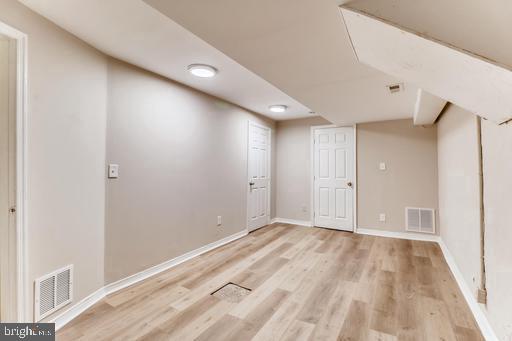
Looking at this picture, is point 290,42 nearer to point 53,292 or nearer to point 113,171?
point 113,171

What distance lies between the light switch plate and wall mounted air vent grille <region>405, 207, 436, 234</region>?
4.38 meters

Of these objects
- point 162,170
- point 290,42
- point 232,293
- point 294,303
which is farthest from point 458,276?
point 162,170

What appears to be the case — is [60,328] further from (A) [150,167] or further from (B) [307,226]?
(B) [307,226]

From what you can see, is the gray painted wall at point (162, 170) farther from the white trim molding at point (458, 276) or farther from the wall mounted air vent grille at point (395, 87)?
the white trim molding at point (458, 276)

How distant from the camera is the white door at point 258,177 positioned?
13.9 feet

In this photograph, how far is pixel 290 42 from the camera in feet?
4.92

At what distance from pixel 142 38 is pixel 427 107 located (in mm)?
3183

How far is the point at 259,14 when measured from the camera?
121 cm

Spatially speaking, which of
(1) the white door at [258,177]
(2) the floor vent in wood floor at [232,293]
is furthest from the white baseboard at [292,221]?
(2) the floor vent in wood floor at [232,293]

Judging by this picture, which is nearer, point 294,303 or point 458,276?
point 294,303

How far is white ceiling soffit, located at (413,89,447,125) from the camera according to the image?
238 centimetres

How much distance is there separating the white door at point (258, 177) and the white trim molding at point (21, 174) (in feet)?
9.93

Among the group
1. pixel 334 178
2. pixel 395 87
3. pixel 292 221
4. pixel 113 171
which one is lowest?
pixel 292 221

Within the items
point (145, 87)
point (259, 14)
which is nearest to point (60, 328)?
point (145, 87)
